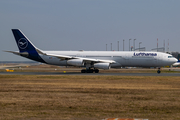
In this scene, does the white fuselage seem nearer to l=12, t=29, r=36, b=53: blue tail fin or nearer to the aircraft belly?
the aircraft belly

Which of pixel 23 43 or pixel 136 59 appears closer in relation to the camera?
pixel 136 59

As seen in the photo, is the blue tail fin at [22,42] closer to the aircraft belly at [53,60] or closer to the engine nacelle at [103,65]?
the aircraft belly at [53,60]

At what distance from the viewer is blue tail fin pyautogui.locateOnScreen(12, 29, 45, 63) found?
48.2 meters

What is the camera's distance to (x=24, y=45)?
1901 inches

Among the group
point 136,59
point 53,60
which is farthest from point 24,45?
point 136,59

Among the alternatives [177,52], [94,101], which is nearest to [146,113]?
[94,101]

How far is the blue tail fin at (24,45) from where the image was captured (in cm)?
4825

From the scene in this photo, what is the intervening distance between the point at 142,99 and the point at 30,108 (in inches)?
279

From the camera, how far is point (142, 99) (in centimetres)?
1578

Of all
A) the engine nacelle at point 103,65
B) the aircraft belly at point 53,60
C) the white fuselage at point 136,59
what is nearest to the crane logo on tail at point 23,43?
the white fuselage at point 136,59

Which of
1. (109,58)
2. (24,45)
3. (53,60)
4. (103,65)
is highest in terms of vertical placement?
(24,45)

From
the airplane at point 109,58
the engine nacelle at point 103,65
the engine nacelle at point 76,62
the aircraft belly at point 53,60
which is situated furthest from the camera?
the aircraft belly at point 53,60

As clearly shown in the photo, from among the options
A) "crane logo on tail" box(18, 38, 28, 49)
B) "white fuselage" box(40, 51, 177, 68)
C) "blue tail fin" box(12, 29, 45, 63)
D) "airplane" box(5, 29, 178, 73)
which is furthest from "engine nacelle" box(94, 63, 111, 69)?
"crane logo on tail" box(18, 38, 28, 49)

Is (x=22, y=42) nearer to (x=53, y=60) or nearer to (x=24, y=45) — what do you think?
(x=24, y=45)
